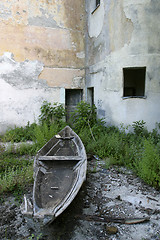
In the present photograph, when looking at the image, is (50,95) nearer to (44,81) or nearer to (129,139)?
(44,81)

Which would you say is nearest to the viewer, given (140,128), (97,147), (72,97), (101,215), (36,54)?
(101,215)

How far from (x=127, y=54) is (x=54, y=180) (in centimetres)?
491

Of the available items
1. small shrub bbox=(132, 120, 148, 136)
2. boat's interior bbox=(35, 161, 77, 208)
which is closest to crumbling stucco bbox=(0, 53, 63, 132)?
small shrub bbox=(132, 120, 148, 136)

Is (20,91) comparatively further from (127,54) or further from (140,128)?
(140,128)

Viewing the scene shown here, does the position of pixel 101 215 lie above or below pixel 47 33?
below

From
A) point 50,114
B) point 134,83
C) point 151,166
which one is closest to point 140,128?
point 151,166

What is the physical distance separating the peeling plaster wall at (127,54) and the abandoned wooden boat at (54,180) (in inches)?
98.8

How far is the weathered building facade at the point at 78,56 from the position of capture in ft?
19.7

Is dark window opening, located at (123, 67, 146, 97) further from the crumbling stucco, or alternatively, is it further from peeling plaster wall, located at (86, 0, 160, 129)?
the crumbling stucco

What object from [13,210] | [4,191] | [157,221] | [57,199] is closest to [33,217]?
[57,199]

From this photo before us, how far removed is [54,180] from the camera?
11.8 ft

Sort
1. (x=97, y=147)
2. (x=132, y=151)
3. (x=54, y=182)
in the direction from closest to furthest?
(x=54, y=182), (x=132, y=151), (x=97, y=147)

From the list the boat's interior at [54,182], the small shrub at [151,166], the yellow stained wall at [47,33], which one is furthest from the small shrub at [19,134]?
the small shrub at [151,166]

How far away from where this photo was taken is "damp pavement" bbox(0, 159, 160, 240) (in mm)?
2568
